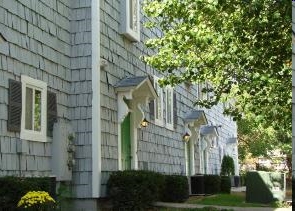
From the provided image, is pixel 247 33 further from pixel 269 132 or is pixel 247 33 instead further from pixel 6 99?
pixel 269 132

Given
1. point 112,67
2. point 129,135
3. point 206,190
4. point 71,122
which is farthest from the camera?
point 206,190

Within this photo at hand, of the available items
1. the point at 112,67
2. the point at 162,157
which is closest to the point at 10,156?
the point at 112,67

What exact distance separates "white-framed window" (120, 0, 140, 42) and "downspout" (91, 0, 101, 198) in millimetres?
1702

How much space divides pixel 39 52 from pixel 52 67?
544 millimetres

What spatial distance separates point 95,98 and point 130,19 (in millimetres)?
3310

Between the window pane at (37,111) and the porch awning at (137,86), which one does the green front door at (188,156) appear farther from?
the window pane at (37,111)

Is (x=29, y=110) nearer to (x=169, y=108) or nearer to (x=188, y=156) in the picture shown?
(x=169, y=108)

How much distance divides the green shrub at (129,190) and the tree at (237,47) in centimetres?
268

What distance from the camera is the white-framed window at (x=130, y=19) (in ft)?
44.3

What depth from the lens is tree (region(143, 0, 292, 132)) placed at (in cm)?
1058

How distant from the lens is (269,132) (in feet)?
111

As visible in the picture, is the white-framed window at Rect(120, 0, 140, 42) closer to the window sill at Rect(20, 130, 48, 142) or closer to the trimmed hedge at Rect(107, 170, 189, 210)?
the trimmed hedge at Rect(107, 170, 189, 210)

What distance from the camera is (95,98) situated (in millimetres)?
11492

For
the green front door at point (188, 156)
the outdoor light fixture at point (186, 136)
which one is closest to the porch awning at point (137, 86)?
the outdoor light fixture at point (186, 136)
